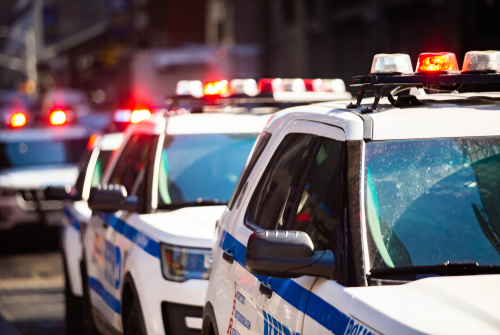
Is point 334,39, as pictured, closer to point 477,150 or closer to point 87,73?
point 477,150

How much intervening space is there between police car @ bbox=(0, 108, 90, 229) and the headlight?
7665mm

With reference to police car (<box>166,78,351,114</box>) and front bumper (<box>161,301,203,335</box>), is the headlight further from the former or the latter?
police car (<box>166,78,351,114</box>)

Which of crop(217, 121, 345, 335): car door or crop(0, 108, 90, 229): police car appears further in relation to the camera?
crop(0, 108, 90, 229): police car

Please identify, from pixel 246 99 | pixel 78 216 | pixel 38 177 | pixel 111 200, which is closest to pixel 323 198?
pixel 111 200

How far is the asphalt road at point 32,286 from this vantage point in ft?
25.3

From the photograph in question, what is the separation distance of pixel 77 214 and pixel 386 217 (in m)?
5.00

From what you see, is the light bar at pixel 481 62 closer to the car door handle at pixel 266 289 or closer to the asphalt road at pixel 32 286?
the car door handle at pixel 266 289

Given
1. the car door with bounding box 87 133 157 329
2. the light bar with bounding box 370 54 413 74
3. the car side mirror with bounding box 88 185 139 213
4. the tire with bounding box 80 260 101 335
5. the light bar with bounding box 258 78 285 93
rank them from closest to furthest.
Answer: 1. the light bar with bounding box 370 54 413 74
2. the car side mirror with bounding box 88 185 139 213
3. the car door with bounding box 87 133 157 329
4. the tire with bounding box 80 260 101 335
5. the light bar with bounding box 258 78 285 93

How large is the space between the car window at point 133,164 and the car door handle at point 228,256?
2.16 meters

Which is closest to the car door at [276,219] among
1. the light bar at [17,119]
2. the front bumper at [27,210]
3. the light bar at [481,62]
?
the light bar at [481,62]

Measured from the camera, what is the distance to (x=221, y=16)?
44.1m

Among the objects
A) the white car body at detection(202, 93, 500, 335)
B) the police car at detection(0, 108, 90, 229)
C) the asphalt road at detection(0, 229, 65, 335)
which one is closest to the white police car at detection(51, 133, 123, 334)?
the asphalt road at detection(0, 229, 65, 335)

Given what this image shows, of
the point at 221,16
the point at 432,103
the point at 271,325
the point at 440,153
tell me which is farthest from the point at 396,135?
the point at 221,16

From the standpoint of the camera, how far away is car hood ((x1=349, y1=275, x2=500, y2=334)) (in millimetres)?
2137
